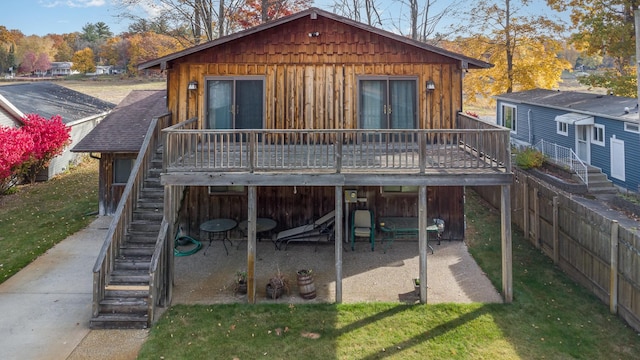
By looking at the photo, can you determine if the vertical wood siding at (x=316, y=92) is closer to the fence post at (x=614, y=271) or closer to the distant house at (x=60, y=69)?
the fence post at (x=614, y=271)

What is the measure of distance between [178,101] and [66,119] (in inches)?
510

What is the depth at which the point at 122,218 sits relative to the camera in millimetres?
8734

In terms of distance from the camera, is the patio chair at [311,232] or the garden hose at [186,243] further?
the garden hose at [186,243]

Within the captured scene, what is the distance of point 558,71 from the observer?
26672 millimetres

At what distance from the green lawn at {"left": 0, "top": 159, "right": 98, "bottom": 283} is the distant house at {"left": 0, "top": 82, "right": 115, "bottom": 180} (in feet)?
5.07

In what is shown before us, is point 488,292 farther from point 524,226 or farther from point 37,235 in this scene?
point 37,235

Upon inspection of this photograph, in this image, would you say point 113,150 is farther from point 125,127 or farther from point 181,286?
point 181,286

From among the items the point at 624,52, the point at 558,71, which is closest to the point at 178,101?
the point at 624,52

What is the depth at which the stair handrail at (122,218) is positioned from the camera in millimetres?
7667

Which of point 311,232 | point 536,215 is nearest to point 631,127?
point 536,215

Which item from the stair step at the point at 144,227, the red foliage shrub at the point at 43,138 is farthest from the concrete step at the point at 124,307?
the red foliage shrub at the point at 43,138

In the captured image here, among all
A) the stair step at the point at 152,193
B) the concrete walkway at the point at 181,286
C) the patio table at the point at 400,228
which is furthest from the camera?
the patio table at the point at 400,228

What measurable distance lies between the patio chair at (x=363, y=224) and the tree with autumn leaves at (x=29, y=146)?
43.2ft

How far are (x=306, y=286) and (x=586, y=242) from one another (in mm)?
5902
